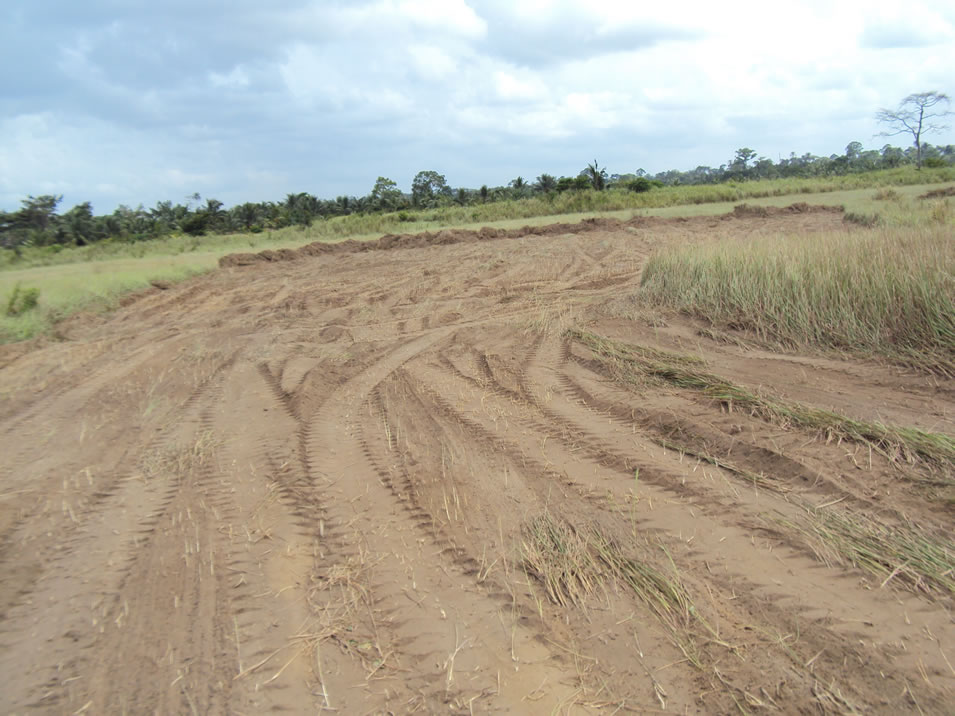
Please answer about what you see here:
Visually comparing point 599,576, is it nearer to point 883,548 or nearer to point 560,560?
point 560,560

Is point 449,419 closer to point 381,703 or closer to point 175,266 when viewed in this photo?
point 381,703

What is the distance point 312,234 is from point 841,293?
929 inches

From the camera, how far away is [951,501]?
2.80m

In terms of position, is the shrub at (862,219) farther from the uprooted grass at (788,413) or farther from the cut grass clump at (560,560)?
the cut grass clump at (560,560)

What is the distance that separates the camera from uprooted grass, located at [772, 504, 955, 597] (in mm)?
2365

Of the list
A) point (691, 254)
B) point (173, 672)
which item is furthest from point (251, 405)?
point (691, 254)

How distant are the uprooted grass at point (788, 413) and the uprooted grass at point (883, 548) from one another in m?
0.52

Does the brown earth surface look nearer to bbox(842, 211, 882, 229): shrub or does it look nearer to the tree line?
bbox(842, 211, 882, 229): shrub

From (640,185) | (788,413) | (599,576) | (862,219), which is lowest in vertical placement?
(599,576)

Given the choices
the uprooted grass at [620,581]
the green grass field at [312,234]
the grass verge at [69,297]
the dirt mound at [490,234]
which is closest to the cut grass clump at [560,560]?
the uprooted grass at [620,581]

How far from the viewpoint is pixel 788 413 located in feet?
Result: 12.6

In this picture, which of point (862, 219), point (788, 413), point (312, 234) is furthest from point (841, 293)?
point (312, 234)

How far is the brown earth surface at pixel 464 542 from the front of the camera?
6.81ft

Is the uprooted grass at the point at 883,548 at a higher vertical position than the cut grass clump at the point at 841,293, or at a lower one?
lower
